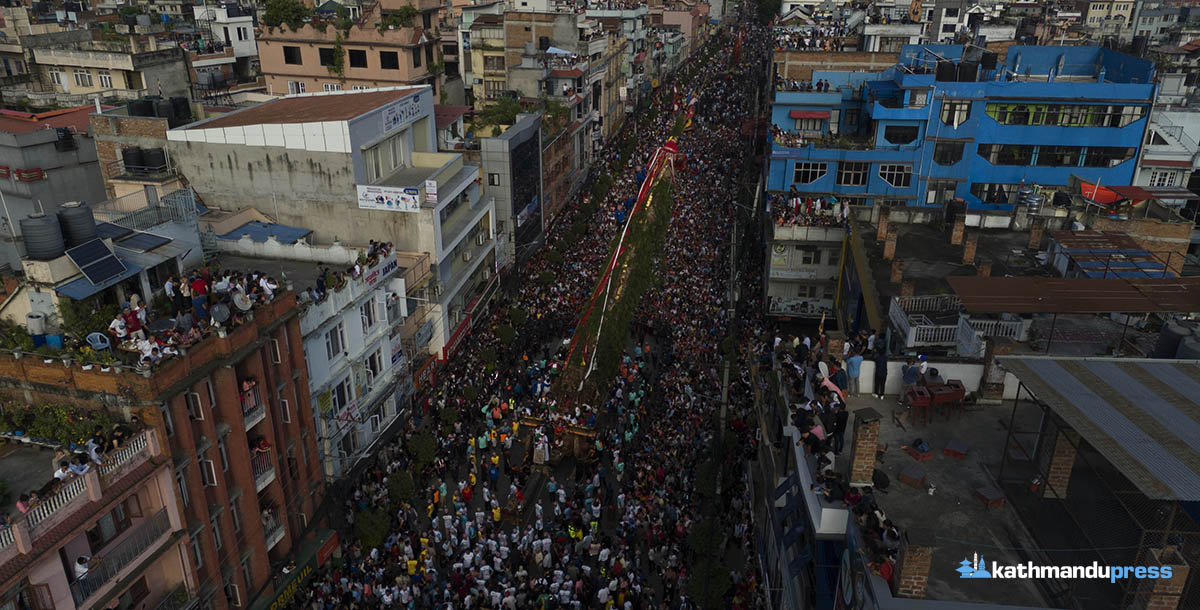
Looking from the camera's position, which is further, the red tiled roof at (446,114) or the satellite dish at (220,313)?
the red tiled roof at (446,114)

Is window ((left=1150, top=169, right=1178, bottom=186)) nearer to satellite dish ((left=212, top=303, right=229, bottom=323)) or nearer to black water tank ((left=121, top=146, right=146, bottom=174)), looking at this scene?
satellite dish ((left=212, top=303, right=229, bottom=323))

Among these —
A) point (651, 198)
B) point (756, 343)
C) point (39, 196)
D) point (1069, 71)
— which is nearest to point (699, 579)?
point (756, 343)

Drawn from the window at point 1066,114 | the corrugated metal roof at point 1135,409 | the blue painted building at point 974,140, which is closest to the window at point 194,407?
the corrugated metal roof at point 1135,409

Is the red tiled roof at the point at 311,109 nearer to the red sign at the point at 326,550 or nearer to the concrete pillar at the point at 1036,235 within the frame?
the red sign at the point at 326,550

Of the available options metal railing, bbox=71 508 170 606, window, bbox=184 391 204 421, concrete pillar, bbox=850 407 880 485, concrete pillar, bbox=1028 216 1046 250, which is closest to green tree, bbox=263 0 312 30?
window, bbox=184 391 204 421

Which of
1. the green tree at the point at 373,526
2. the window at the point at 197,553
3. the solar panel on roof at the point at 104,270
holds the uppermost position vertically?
the solar panel on roof at the point at 104,270

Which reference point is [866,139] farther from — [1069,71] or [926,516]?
[926,516]
